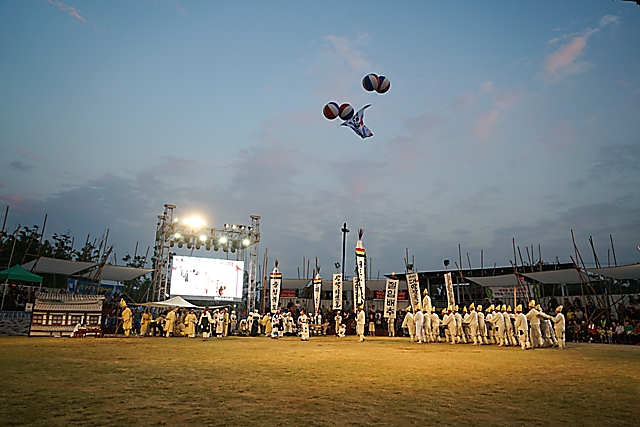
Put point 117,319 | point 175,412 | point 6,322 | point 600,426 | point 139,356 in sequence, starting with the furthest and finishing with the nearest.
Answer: point 117,319 → point 6,322 → point 139,356 → point 175,412 → point 600,426

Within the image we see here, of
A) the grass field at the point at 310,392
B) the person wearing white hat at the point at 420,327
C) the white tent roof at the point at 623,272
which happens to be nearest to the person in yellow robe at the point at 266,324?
the person wearing white hat at the point at 420,327

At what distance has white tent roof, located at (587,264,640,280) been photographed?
18.7 m

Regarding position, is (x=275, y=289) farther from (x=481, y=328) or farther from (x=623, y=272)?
(x=623, y=272)

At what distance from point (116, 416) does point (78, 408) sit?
25.9 inches

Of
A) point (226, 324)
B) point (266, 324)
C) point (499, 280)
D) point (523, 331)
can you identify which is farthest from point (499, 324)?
point (226, 324)

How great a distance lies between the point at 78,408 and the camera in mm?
4906

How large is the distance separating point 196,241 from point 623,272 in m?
21.9

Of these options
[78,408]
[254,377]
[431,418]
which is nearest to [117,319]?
[254,377]

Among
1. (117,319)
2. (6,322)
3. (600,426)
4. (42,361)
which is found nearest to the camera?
(600,426)

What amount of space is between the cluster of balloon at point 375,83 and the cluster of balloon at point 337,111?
4.83ft

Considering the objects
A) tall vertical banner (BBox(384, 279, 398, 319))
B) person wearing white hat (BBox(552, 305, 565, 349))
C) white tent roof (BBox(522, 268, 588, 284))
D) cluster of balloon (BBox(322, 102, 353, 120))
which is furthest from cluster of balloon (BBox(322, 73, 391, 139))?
white tent roof (BBox(522, 268, 588, 284))

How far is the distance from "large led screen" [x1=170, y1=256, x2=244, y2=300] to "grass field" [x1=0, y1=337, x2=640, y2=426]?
16.3 m

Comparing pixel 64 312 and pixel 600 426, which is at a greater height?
pixel 64 312

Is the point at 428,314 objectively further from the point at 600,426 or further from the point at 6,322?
the point at 6,322
